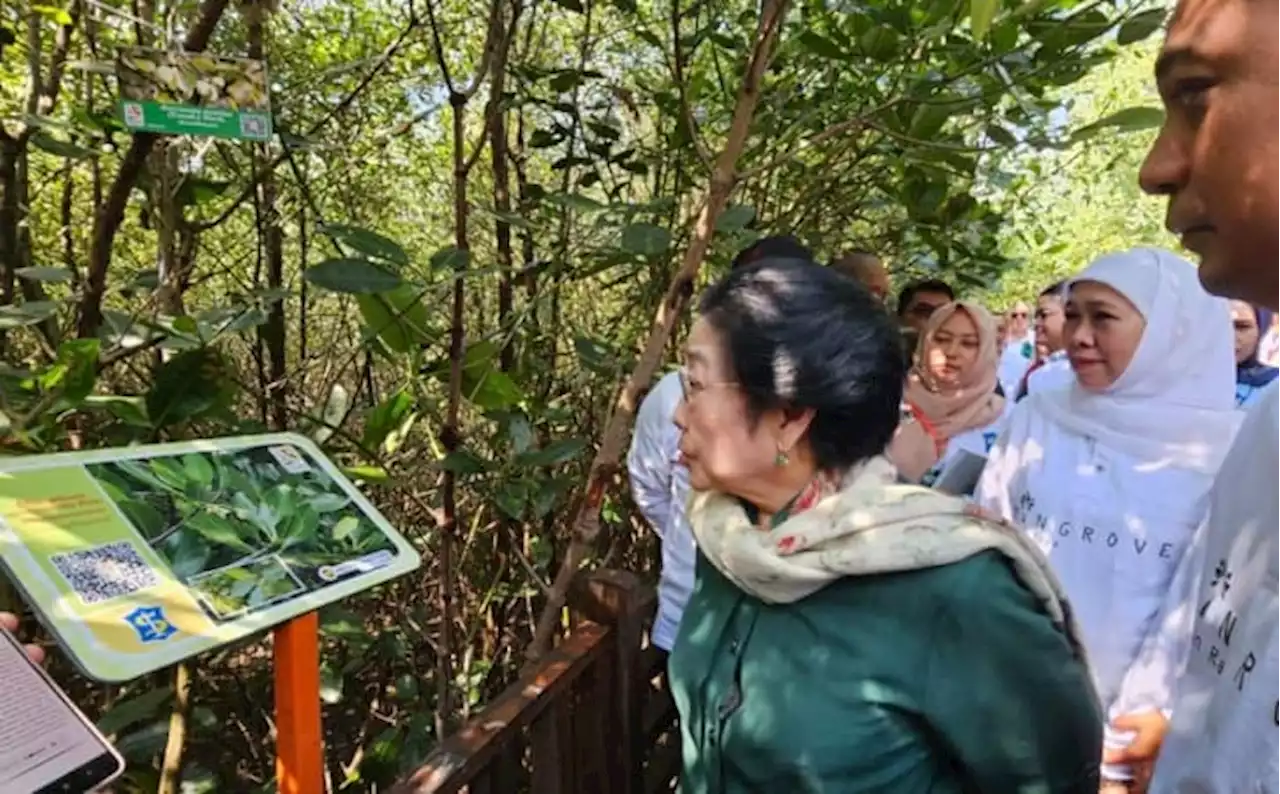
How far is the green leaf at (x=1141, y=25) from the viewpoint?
1.81 m

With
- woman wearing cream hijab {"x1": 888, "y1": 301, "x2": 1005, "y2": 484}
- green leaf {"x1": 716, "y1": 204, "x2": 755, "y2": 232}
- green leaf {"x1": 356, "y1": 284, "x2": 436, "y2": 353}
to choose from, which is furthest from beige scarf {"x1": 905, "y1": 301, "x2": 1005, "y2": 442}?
green leaf {"x1": 356, "y1": 284, "x2": 436, "y2": 353}

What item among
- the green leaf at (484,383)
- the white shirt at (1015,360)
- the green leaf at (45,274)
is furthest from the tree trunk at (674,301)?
the white shirt at (1015,360)

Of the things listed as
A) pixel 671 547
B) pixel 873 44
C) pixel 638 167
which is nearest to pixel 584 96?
pixel 638 167

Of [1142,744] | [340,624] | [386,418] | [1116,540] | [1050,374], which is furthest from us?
[1050,374]

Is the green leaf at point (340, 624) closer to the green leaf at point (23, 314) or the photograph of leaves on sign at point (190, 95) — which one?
the green leaf at point (23, 314)

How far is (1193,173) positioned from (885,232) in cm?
400

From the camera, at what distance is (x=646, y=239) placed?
182cm

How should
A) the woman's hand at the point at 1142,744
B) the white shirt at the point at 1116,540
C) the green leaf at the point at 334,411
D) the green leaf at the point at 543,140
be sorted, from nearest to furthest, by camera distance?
1. the woman's hand at the point at 1142,744
2. the white shirt at the point at 1116,540
3. the green leaf at the point at 334,411
4. the green leaf at the point at 543,140

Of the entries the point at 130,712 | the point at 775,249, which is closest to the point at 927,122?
the point at 775,249

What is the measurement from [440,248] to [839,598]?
191 cm

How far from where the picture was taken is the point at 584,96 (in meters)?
3.66

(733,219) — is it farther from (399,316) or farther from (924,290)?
(924,290)

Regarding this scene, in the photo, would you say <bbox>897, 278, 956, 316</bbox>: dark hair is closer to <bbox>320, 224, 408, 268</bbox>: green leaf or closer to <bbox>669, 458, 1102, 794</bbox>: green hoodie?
<bbox>320, 224, 408, 268</bbox>: green leaf

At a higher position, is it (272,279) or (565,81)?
(565,81)
